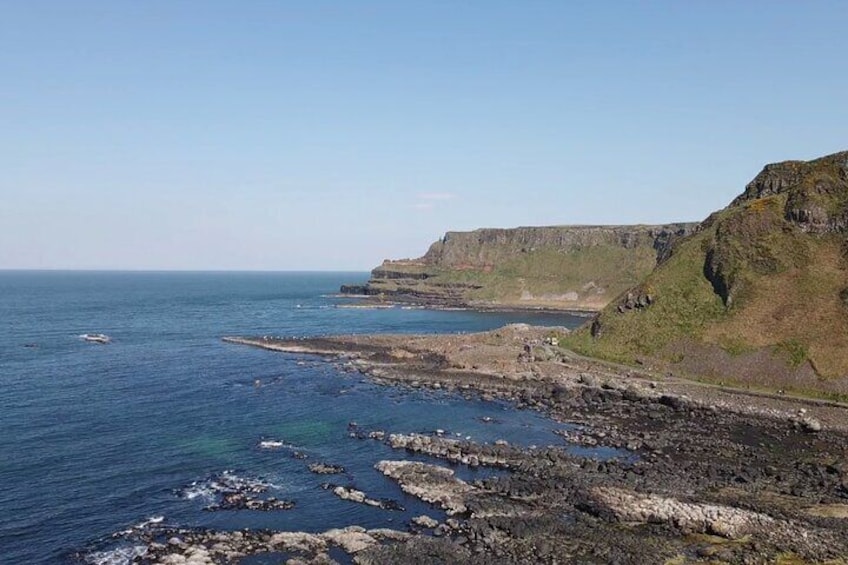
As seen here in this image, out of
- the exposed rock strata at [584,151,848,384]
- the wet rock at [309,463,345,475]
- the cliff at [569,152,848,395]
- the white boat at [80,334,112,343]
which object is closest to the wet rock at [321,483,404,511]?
the wet rock at [309,463,345,475]

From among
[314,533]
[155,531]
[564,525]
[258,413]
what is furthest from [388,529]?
[258,413]

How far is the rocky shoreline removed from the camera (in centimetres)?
3831

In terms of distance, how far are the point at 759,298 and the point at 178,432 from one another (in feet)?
262

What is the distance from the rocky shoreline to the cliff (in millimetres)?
7600

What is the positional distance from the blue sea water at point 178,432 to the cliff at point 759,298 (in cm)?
3086

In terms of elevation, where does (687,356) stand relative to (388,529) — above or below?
above

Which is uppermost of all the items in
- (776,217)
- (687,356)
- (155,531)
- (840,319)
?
(776,217)

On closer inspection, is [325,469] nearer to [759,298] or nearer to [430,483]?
[430,483]

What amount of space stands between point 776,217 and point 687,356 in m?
28.3

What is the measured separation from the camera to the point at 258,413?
7350 centimetres

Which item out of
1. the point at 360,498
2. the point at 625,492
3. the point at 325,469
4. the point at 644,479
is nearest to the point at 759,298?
the point at 644,479

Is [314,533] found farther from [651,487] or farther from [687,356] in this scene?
[687,356]

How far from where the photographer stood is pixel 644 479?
161 ft

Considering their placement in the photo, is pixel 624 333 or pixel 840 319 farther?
pixel 624 333
